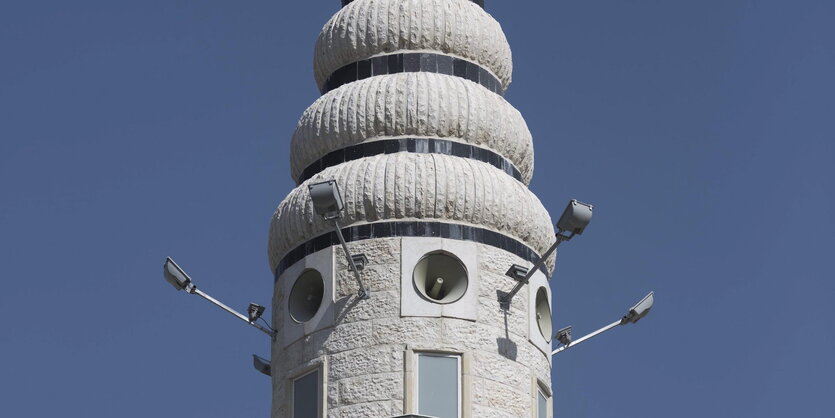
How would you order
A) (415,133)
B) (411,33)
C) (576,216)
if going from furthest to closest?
(411,33) → (415,133) → (576,216)

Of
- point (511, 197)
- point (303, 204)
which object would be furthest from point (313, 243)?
point (511, 197)

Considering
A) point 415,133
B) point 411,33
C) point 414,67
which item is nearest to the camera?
point 415,133

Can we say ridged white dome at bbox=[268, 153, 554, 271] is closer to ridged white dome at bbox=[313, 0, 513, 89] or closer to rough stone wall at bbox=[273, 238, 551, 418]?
rough stone wall at bbox=[273, 238, 551, 418]

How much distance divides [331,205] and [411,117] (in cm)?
383

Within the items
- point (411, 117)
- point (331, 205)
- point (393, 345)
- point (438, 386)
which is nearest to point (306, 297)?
point (393, 345)

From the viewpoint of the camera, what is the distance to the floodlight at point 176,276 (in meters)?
51.8

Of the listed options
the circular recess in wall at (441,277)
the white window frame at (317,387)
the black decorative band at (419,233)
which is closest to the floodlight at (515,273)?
the black decorative band at (419,233)

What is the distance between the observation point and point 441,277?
51.6 meters

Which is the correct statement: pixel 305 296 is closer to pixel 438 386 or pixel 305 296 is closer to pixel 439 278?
pixel 439 278

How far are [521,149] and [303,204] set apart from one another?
4930mm

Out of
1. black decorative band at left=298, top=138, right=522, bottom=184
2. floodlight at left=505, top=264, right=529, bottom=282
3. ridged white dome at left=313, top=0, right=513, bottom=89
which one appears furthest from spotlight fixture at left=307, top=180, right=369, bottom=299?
ridged white dome at left=313, top=0, right=513, bottom=89

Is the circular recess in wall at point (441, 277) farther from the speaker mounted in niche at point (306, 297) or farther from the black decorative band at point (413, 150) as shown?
the black decorative band at point (413, 150)

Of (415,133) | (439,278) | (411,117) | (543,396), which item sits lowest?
(543,396)

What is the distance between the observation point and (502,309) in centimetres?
5150
